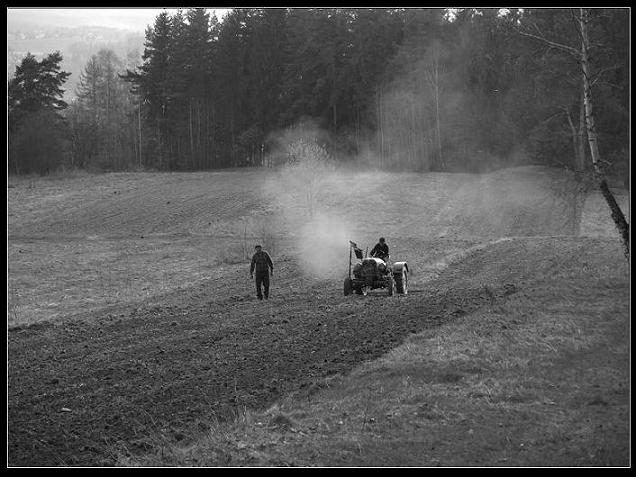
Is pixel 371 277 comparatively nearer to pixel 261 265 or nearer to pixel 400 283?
pixel 400 283

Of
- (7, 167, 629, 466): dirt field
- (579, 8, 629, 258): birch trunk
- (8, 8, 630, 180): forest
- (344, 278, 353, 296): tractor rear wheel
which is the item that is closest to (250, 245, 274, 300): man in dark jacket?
(7, 167, 629, 466): dirt field

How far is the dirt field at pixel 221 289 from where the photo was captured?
13.2 meters

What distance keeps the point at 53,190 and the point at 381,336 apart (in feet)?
181

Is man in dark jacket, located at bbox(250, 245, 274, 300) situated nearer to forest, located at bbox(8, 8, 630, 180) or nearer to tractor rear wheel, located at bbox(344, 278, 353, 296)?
tractor rear wheel, located at bbox(344, 278, 353, 296)

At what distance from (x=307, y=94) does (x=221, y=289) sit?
44276 mm

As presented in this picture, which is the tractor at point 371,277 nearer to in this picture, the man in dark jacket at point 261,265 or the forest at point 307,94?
the man in dark jacket at point 261,265

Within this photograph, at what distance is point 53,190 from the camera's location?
2596 inches

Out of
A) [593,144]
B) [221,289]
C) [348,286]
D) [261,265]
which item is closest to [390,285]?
[348,286]

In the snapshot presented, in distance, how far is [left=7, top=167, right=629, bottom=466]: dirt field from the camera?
13.2 meters

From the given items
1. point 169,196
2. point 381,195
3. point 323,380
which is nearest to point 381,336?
point 323,380

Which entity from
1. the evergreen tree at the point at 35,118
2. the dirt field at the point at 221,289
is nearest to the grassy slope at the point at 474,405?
the dirt field at the point at 221,289

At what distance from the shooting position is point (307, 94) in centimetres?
6969

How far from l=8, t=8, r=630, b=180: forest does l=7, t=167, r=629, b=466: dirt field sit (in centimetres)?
570
